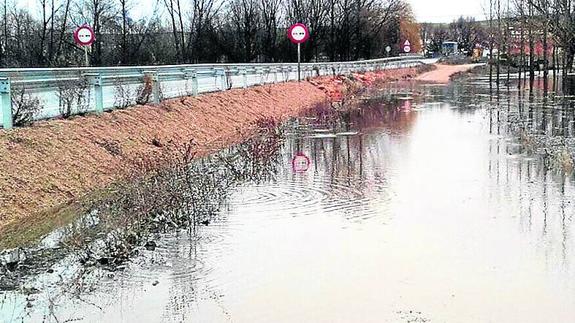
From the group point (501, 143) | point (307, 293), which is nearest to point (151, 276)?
point (307, 293)

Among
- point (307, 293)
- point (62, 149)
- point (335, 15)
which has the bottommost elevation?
point (307, 293)

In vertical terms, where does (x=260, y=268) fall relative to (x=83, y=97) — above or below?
below

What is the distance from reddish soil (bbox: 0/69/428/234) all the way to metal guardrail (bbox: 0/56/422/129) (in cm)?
39

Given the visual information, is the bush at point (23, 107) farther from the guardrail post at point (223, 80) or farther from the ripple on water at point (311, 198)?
the guardrail post at point (223, 80)

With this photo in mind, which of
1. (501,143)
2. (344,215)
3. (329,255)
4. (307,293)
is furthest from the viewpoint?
(501,143)

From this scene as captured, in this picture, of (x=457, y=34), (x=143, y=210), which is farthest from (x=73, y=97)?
(x=457, y=34)

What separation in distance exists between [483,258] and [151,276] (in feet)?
11.9

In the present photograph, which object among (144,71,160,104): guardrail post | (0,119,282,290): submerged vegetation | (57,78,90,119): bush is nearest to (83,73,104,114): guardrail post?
(57,78,90,119): bush

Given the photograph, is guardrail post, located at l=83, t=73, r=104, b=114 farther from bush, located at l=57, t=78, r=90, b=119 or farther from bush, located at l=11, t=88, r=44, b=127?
bush, located at l=11, t=88, r=44, b=127

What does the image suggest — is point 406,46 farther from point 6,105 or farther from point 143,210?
point 143,210

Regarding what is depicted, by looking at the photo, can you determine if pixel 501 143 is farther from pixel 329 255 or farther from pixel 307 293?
pixel 307 293

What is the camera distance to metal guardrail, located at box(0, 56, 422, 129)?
13.7 m

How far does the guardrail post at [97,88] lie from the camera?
16.0 meters

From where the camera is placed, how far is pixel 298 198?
38.1 ft
